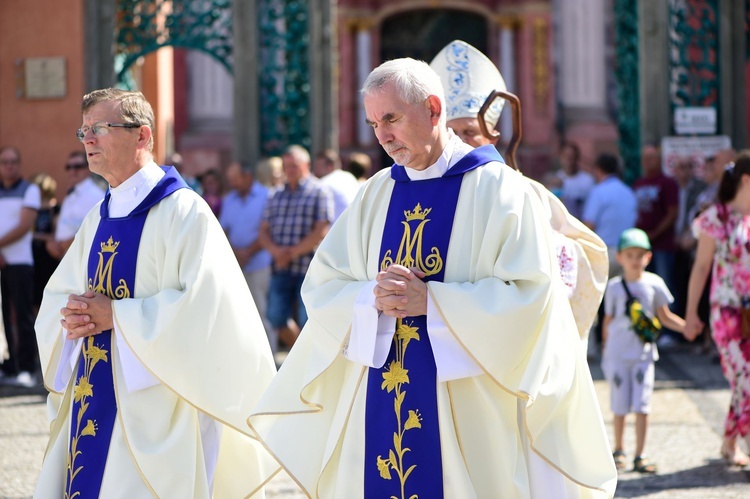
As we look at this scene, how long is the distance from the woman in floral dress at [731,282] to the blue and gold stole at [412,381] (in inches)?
124

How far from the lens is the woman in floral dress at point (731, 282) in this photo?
6832 millimetres

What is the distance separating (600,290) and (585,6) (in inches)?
658

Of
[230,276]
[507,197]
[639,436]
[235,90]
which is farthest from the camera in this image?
[235,90]

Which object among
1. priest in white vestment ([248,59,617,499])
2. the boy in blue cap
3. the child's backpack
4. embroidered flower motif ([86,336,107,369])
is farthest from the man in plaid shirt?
priest in white vestment ([248,59,617,499])

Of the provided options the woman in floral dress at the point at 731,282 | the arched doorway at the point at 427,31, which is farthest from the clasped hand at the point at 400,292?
the arched doorway at the point at 427,31

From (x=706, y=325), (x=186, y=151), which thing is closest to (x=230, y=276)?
(x=706, y=325)

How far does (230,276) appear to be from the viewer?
4.54 metres

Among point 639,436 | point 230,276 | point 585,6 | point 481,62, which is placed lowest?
point 639,436

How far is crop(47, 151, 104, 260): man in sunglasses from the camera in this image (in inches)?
378

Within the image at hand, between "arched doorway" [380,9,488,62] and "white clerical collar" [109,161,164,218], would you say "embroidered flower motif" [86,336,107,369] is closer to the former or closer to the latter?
"white clerical collar" [109,161,164,218]

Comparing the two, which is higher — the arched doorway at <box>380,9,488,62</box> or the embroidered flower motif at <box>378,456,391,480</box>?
the arched doorway at <box>380,9,488,62</box>

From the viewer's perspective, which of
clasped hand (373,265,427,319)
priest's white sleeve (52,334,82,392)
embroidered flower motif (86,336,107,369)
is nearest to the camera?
clasped hand (373,265,427,319)

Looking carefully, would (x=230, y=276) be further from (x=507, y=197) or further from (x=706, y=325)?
(x=706, y=325)

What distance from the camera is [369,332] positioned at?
3.96 meters
